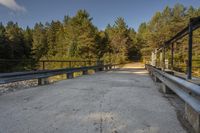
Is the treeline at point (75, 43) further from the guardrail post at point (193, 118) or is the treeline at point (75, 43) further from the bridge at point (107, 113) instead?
the guardrail post at point (193, 118)

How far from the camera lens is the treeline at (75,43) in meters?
46.1

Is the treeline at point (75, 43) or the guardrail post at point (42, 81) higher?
the treeline at point (75, 43)

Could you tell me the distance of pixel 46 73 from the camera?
8688 millimetres

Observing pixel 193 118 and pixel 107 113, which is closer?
pixel 193 118

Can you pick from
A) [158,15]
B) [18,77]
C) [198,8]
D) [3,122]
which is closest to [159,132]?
[3,122]

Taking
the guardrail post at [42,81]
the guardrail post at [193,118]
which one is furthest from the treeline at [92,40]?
the guardrail post at [193,118]

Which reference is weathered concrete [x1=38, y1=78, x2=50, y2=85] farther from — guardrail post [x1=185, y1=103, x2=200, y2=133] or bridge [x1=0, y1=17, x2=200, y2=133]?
guardrail post [x1=185, y1=103, x2=200, y2=133]

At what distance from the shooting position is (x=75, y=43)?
47031mm

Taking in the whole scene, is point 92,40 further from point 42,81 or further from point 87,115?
point 87,115

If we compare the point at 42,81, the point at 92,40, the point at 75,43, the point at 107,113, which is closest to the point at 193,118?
the point at 107,113

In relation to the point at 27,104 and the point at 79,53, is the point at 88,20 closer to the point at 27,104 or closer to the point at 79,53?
the point at 79,53

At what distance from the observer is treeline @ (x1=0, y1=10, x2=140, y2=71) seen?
151ft

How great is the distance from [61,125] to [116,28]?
2241 inches

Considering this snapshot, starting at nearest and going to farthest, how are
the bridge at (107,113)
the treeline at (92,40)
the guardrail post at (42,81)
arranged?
the bridge at (107,113) → the guardrail post at (42,81) → the treeline at (92,40)
